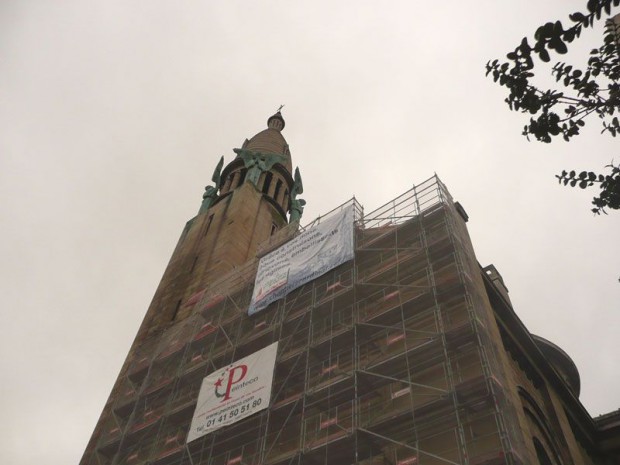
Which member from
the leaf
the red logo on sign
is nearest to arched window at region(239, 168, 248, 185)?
the red logo on sign

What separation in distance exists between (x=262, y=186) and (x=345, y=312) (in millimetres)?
26695

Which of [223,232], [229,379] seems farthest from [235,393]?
[223,232]

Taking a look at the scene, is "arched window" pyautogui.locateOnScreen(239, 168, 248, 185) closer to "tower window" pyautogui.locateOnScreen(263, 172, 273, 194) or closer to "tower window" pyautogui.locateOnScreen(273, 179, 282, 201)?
"tower window" pyautogui.locateOnScreen(263, 172, 273, 194)

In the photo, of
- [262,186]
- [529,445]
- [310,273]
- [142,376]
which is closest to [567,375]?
[310,273]

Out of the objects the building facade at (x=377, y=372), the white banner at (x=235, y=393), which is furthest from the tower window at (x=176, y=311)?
the white banner at (x=235, y=393)

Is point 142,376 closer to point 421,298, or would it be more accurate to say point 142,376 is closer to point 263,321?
point 263,321

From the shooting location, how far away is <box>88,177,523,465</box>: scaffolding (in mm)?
13961

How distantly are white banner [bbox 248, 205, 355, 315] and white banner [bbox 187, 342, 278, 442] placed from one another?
Result: 118 inches

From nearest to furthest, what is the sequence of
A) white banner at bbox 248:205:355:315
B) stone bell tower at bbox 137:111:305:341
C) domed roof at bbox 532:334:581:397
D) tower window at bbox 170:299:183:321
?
white banner at bbox 248:205:355:315 < domed roof at bbox 532:334:581:397 < tower window at bbox 170:299:183:321 < stone bell tower at bbox 137:111:305:341

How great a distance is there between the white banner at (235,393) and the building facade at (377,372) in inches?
12.1

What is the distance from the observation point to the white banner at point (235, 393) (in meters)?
18.3

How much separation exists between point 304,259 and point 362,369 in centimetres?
747

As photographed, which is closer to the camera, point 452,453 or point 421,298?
point 452,453

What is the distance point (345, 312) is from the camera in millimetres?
19609
